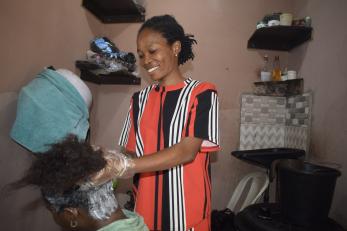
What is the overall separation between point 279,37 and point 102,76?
4.34 feet

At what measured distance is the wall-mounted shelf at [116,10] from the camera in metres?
1.94

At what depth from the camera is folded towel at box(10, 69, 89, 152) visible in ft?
3.58

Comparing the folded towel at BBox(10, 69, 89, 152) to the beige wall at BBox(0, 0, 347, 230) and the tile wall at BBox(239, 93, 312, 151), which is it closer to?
the beige wall at BBox(0, 0, 347, 230)

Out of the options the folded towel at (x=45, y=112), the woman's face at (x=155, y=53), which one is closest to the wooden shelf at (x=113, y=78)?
the folded towel at (x=45, y=112)

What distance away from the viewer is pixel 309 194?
1.16 meters

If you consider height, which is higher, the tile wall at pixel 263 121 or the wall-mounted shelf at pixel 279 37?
the wall-mounted shelf at pixel 279 37

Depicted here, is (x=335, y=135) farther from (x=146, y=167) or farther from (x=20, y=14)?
(x=20, y=14)

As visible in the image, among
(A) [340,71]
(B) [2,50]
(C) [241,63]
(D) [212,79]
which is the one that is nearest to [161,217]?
(B) [2,50]

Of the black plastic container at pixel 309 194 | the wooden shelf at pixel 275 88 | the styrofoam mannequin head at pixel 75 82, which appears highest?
the wooden shelf at pixel 275 88

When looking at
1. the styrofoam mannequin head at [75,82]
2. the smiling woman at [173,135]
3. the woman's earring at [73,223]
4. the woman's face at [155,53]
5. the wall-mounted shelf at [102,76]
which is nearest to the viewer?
the woman's earring at [73,223]

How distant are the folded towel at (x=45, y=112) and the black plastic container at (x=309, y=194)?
932 mm

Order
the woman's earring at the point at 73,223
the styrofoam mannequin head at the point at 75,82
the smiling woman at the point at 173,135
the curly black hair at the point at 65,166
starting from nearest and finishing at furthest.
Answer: the curly black hair at the point at 65,166 < the woman's earring at the point at 73,223 < the smiling woman at the point at 173,135 < the styrofoam mannequin head at the point at 75,82

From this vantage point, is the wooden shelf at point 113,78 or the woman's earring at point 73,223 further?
the wooden shelf at point 113,78

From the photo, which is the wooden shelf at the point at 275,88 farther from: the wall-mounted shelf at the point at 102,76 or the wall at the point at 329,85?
the wall-mounted shelf at the point at 102,76
